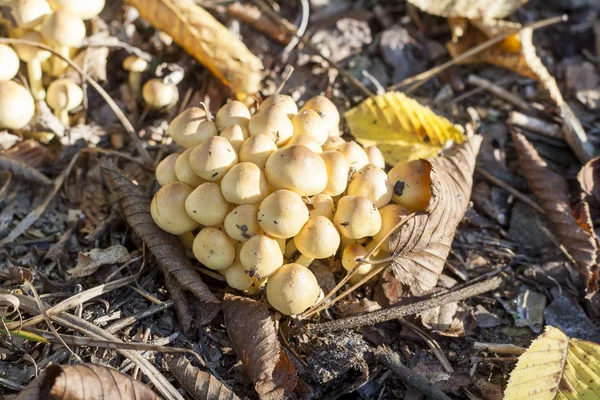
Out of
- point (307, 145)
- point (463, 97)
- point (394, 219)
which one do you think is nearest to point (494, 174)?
point (463, 97)

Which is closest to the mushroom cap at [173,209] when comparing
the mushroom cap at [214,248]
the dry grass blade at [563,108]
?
the mushroom cap at [214,248]

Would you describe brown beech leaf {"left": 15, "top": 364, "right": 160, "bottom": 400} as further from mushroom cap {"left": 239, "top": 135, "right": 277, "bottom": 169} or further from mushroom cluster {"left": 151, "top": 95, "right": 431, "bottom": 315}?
mushroom cap {"left": 239, "top": 135, "right": 277, "bottom": 169}

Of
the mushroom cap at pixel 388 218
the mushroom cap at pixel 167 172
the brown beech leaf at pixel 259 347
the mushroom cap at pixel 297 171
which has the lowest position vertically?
the brown beech leaf at pixel 259 347

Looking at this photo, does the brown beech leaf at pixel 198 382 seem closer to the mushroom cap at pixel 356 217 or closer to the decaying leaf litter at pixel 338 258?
the decaying leaf litter at pixel 338 258

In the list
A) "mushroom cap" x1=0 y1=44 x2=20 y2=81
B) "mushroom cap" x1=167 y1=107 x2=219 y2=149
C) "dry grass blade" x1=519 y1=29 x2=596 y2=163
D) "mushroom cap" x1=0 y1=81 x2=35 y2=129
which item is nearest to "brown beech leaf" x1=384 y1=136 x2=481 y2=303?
"mushroom cap" x1=167 y1=107 x2=219 y2=149

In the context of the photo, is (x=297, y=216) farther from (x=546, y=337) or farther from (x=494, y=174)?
(x=494, y=174)

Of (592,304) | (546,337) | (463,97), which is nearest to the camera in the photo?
(546,337)

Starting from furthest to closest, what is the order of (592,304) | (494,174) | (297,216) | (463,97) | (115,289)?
1. (463,97)
2. (494,174)
3. (592,304)
4. (115,289)
5. (297,216)
